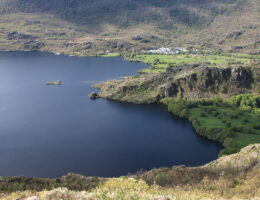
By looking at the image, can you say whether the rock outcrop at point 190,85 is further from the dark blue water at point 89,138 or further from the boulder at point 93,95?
the dark blue water at point 89,138

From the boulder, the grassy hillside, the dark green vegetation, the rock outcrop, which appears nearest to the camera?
the grassy hillside

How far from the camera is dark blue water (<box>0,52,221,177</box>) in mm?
91500

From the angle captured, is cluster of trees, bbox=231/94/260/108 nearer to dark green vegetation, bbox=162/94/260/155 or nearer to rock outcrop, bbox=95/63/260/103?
dark green vegetation, bbox=162/94/260/155

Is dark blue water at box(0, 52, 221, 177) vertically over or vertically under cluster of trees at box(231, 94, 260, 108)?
under

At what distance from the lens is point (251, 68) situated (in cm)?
18825

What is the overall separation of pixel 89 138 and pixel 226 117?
57.6 meters

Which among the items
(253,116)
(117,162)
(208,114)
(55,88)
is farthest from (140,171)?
(55,88)

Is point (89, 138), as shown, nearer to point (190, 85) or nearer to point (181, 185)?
point (181, 185)

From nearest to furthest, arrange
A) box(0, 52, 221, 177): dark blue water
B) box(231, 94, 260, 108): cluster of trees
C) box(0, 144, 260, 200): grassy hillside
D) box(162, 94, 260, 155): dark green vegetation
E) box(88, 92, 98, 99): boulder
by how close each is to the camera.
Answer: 1. box(0, 144, 260, 200): grassy hillside
2. box(0, 52, 221, 177): dark blue water
3. box(162, 94, 260, 155): dark green vegetation
4. box(231, 94, 260, 108): cluster of trees
5. box(88, 92, 98, 99): boulder

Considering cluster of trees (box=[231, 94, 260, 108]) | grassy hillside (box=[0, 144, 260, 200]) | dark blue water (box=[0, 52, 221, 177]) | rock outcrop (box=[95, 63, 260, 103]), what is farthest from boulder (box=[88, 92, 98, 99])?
grassy hillside (box=[0, 144, 260, 200])

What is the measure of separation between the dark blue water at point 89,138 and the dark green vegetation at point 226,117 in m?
4.20

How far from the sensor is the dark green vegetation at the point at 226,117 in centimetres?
10844

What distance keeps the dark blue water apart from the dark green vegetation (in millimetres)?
4200

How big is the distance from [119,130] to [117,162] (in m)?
27.1
